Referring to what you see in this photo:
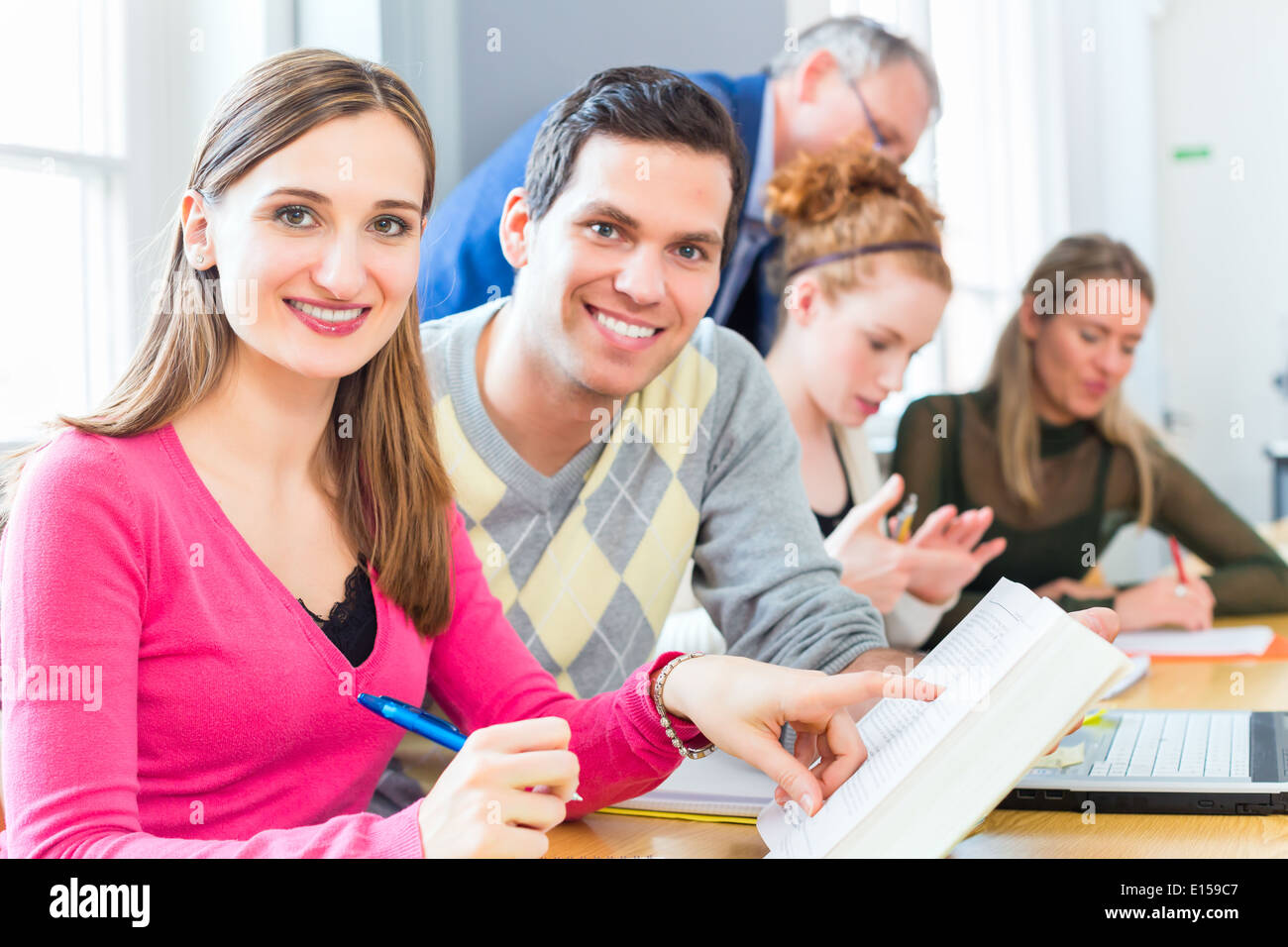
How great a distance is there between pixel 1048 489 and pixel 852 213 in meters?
0.70

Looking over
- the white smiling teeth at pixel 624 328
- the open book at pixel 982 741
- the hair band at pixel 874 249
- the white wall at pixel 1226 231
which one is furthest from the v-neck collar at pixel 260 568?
the white wall at pixel 1226 231

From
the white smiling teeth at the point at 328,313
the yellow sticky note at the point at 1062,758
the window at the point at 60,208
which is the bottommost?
the yellow sticky note at the point at 1062,758

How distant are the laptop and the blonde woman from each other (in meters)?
1.06

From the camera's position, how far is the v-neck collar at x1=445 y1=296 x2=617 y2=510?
3.28 ft

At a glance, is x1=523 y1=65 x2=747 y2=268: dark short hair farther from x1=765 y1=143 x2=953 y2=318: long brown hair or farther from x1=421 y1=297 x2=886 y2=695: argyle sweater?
x1=765 y1=143 x2=953 y2=318: long brown hair

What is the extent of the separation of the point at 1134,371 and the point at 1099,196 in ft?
1.57

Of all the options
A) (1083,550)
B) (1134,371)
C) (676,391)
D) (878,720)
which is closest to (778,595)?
(676,391)

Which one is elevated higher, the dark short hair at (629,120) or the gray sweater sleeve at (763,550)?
the dark short hair at (629,120)

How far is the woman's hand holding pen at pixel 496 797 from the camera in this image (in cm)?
52

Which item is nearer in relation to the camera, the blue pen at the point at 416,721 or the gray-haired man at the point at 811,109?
the blue pen at the point at 416,721

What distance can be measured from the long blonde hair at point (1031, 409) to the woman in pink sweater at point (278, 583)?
1370 millimetres

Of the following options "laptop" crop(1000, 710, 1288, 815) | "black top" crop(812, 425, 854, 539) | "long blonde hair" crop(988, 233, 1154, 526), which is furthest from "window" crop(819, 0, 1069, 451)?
"laptop" crop(1000, 710, 1288, 815)

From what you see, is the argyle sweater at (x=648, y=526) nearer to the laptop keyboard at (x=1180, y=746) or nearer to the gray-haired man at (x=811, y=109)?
the laptop keyboard at (x=1180, y=746)

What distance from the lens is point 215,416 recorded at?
0.71 metres
